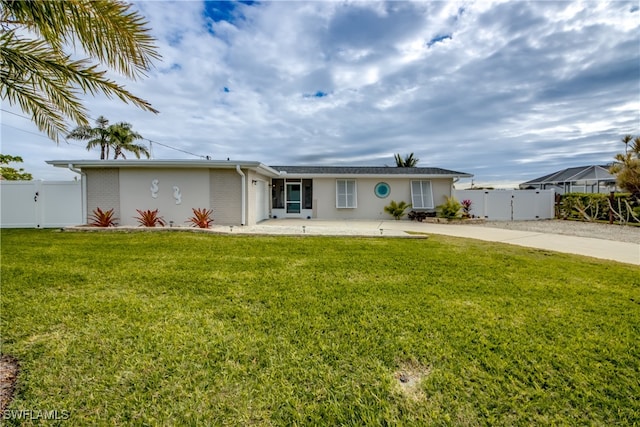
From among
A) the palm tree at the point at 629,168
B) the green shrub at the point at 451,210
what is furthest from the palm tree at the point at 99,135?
the palm tree at the point at 629,168

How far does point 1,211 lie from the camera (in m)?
13.0

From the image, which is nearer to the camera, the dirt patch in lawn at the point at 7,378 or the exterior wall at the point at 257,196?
the dirt patch in lawn at the point at 7,378

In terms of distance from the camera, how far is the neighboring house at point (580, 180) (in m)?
25.5

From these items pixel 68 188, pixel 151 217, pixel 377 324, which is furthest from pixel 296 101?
pixel 377 324

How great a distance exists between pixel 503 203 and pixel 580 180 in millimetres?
Result: 14468

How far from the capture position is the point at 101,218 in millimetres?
12219

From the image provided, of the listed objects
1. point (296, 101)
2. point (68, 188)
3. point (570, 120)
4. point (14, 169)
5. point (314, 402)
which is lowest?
point (314, 402)

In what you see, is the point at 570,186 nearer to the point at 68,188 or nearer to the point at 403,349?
the point at 403,349

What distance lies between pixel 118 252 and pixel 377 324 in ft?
23.0

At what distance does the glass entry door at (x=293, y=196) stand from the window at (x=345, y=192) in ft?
8.10

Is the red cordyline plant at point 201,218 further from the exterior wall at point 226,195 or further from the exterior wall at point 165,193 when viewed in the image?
the exterior wall at point 226,195

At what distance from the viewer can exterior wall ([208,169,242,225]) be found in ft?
42.8

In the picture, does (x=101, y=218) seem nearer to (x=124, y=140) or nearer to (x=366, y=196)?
(x=366, y=196)

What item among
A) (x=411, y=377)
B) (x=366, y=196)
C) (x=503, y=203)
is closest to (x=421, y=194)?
(x=366, y=196)
